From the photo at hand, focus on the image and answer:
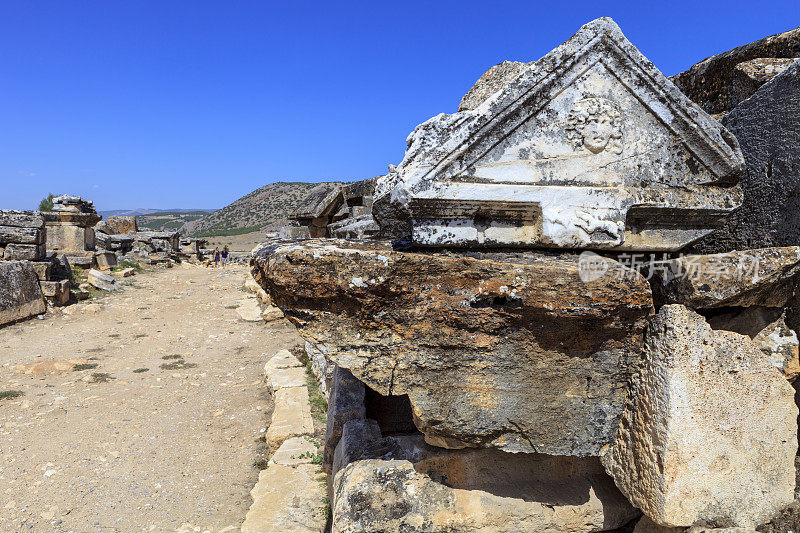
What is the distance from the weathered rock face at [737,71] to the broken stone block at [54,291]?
36.5ft

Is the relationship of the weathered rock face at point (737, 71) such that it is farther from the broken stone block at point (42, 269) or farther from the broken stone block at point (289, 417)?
the broken stone block at point (42, 269)

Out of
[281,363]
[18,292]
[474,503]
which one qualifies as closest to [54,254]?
[18,292]

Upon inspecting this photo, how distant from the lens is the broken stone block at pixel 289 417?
Result: 4.37 metres

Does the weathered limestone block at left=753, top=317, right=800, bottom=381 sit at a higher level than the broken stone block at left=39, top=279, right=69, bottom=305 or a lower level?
higher

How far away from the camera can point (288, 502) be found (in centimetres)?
335

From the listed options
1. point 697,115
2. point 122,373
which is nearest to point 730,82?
point 697,115

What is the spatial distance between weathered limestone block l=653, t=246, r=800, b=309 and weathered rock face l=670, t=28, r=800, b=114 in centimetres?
102

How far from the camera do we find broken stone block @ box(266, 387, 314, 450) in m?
4.37

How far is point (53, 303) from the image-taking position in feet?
32.2

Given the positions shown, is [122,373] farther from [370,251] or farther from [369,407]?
[370,251]

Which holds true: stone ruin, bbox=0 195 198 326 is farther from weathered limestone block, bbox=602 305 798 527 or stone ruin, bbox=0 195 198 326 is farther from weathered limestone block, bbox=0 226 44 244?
weathered limestone block, bbox=602 305 798 527

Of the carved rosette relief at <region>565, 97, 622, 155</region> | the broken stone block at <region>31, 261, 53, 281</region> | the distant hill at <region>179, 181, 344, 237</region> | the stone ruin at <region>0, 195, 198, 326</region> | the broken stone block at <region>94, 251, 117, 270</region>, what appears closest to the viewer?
the carved rosette relief at <region>565, 97, 622, 155</region>

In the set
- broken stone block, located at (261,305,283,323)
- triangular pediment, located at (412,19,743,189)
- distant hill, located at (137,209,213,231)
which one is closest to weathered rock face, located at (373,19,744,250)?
triangular pediment, located at (412,19,743,189)

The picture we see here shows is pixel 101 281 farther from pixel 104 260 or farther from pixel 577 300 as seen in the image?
pixel 577 300
